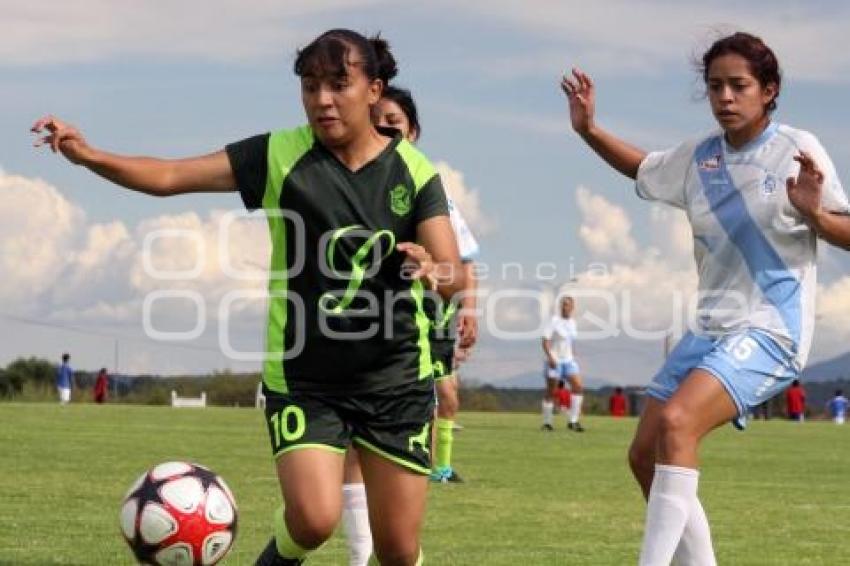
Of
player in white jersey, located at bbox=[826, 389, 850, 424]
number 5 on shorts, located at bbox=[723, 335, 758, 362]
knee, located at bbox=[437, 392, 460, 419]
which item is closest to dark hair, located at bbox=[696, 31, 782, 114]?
number 5 on shorts, located at bbox=[723, 335, 758, 362]

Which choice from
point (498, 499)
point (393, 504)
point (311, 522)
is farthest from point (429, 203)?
point (498, 499)

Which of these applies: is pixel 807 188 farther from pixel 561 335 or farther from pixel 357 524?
pixel 561 335

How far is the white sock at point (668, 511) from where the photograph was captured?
6996 mm

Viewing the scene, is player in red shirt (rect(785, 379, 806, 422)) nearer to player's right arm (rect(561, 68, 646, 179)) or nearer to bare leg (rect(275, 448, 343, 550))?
player's right arm (rect(561, 68, 646, 179))

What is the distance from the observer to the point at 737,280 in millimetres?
7328

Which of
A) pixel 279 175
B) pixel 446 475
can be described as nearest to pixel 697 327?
pixel 279 175

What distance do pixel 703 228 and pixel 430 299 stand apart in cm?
136

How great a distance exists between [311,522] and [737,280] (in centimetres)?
220

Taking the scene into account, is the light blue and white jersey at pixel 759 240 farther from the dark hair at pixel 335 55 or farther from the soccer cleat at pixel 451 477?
the soccer cleat at pixel 451 477

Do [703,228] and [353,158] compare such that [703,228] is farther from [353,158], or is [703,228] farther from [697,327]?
[353,158]

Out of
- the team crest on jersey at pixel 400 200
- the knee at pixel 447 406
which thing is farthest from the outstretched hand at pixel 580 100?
the knee at pixel 447 406

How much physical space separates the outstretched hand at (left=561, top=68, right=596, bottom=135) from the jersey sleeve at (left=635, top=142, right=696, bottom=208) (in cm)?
36

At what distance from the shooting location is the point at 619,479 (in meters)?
16.7

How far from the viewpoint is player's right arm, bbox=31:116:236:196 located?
6453 mm
